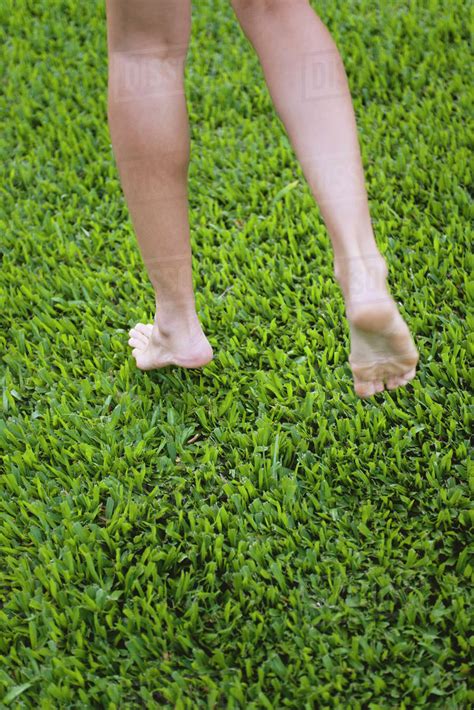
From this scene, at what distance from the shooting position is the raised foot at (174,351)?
2.31 metres

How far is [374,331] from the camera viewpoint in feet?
5.88

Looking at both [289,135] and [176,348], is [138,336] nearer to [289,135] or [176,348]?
[176,348]

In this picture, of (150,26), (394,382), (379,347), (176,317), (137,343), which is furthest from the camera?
(137,343)

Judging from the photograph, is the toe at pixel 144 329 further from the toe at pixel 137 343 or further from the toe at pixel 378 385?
the toe at pixel 378 385

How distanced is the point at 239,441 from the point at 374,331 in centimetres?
64

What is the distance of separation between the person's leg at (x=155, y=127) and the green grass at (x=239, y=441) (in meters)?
0.46

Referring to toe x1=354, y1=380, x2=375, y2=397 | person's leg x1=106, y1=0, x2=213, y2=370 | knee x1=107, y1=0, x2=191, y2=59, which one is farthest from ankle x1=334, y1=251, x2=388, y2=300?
knee x1=107, y1=0, x2=191, y2=59

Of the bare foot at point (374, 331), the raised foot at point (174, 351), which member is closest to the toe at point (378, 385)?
the bare foot at point (374, 331)

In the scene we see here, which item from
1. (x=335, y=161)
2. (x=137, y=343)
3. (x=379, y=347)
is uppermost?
(x=335, y=161)

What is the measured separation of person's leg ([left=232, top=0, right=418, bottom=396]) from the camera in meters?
1.76

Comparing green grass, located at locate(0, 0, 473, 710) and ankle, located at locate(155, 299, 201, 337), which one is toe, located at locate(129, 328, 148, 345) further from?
ankle, located at locate(155, 299, 201, 337)

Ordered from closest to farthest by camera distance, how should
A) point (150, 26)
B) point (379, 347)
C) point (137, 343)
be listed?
point (150, 26)
point (379, 347)
point (137, 343)

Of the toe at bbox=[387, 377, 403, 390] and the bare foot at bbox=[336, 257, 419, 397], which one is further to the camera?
the toe at bbox=[387, 377, 403, 390]
